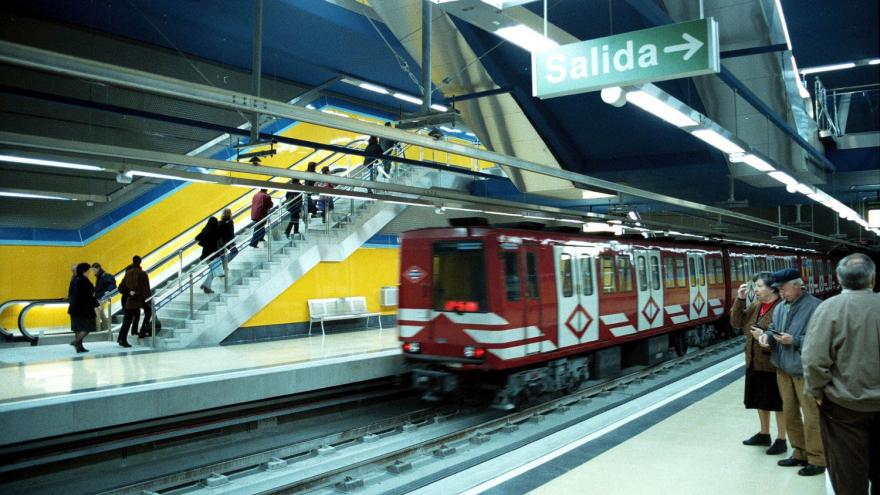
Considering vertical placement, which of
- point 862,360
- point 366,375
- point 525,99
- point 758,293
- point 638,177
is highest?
point 525,99

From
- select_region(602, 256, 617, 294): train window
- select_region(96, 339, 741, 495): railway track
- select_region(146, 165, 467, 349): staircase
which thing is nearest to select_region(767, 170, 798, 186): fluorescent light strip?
select_region(602, 256, 617, 294): train window

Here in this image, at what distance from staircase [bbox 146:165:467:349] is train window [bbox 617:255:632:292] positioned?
21.9ft

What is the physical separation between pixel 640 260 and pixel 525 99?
373 centimetres

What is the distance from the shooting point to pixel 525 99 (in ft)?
41.4

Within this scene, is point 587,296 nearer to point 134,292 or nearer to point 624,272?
point 624,272

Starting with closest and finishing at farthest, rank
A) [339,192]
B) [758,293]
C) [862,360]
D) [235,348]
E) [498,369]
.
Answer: [862,360]
[758,293]
[498,369]
[339,192]
[235,348]

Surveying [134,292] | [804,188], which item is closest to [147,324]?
[134,292]

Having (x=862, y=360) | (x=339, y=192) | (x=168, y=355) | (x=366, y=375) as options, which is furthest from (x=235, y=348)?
(x=862, y=360)

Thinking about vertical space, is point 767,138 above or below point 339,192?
above

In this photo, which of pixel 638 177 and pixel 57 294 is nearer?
pixel 57 294

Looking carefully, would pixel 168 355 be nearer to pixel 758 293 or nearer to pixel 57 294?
pixel 57 294

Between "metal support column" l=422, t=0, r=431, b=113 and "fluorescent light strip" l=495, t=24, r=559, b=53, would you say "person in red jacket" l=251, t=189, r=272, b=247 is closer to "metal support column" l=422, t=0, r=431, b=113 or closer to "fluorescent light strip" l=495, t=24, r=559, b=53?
"metal support column" l=422, t=0, r=431, b=113

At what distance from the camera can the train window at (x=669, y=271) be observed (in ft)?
44.8

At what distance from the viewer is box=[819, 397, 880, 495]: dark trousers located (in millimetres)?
4031
